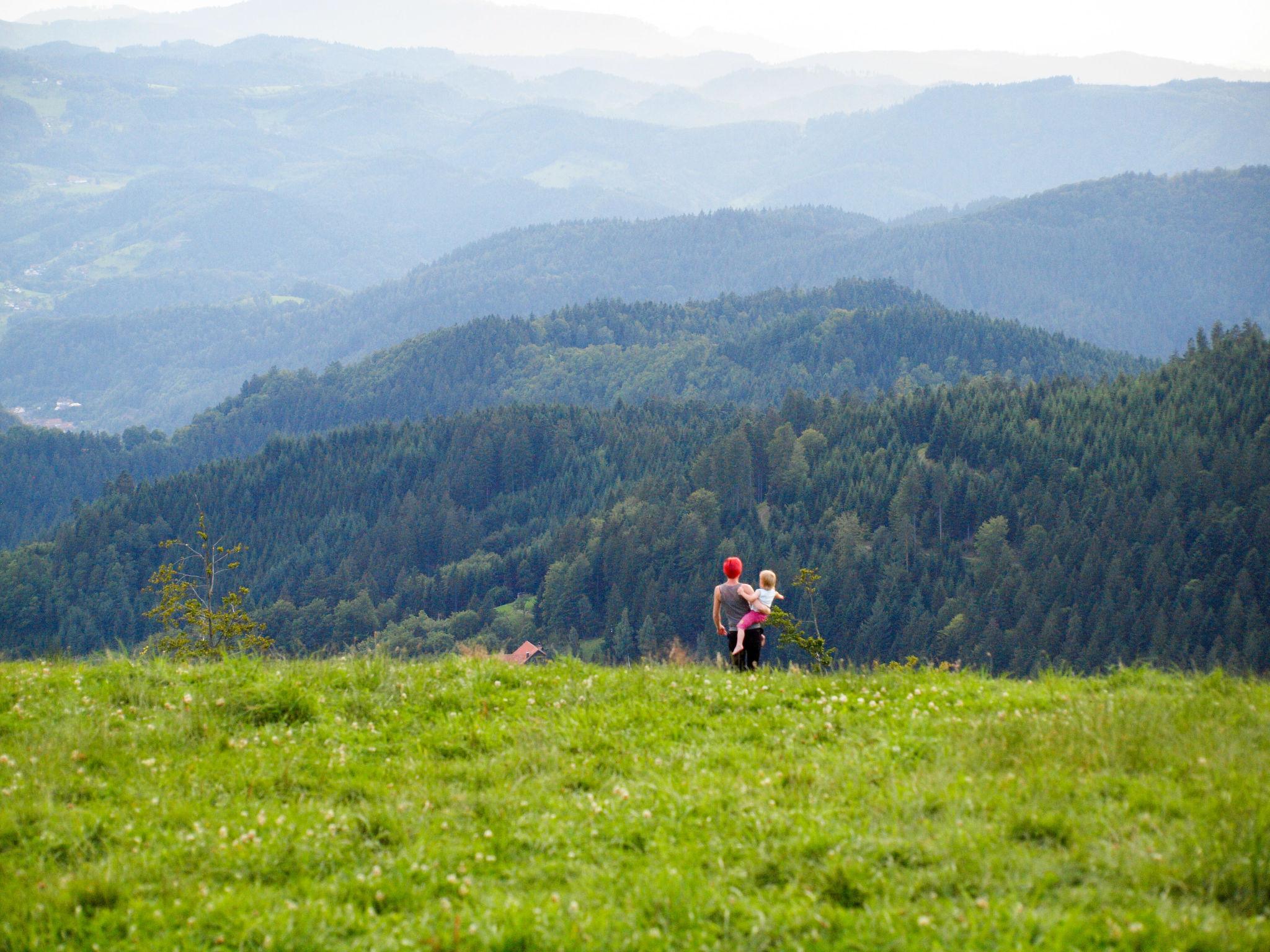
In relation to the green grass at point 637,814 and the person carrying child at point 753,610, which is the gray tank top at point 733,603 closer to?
the person carrying child at point 753,610

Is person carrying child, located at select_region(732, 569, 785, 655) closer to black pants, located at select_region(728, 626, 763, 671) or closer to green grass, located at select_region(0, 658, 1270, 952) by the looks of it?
black pants, located at select_region(728, 626, 763, 671)

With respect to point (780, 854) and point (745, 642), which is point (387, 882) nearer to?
point (780, 854)

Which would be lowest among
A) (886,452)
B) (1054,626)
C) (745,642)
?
(1054,626)

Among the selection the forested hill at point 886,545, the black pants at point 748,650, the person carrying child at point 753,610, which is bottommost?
the forested hill at point 886,545

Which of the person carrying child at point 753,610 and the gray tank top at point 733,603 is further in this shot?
the gray tank top at point 733,603

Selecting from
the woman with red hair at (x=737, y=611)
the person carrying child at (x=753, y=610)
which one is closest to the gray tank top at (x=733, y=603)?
the woman with red hair at (x=737, y=611)

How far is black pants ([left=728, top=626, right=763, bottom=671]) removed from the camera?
1709cm

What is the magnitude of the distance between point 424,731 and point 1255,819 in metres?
9.15

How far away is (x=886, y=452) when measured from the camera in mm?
160125

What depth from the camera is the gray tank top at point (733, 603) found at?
57.1 ft

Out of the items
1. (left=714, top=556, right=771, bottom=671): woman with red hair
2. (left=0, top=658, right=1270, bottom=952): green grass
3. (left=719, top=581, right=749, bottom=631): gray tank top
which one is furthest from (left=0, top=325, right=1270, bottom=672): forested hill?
(left=0, top=658, right=1270, bottom=952): green grass

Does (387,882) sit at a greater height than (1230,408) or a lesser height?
greater

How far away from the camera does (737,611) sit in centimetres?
1747

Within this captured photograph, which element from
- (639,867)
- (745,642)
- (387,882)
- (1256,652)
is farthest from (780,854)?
(1256,652)
